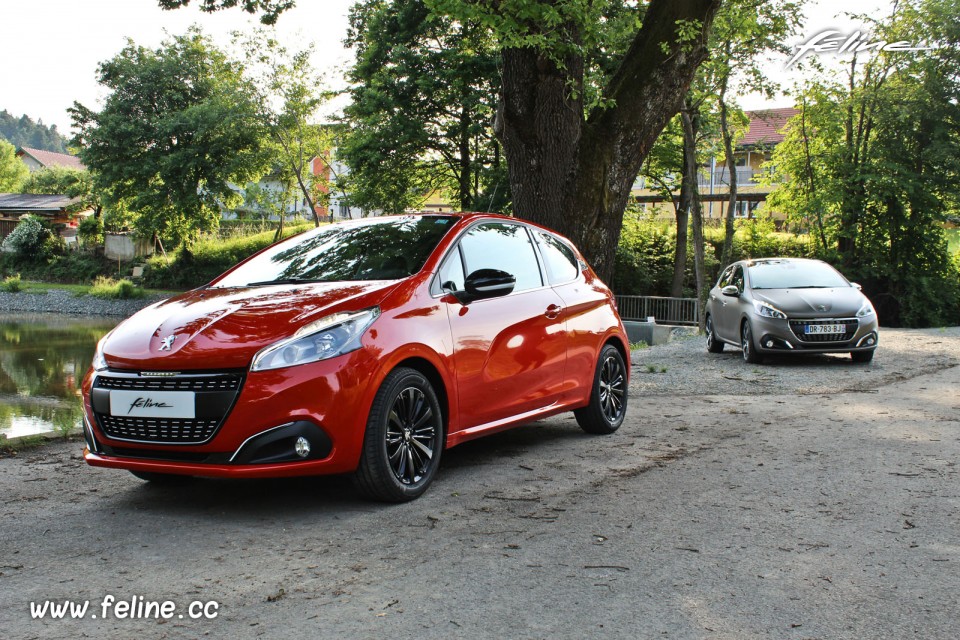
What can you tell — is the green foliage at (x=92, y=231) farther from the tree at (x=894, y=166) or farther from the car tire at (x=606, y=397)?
the car tire at (x=606, y=397)

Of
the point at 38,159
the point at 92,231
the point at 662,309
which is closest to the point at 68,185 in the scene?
the point at 92,231

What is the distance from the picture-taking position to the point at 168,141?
45.1 m

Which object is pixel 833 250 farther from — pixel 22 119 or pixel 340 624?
pixel 22 119

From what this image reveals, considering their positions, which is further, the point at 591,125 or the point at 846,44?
the point at 846,44

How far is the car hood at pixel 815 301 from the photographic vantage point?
1314cm

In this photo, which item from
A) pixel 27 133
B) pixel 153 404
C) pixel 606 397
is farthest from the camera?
pixel 27 133

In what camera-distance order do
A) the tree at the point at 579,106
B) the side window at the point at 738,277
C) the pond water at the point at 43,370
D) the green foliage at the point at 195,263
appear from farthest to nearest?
1. the green foliage at the point at 195,263
2. the side window at the point at 738,277
3. the pond water at the point at 43,370
4. the tree at the point at 579,106

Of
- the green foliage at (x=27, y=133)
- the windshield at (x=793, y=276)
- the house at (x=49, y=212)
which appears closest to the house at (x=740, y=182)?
the windshield at (x=793, y=276)

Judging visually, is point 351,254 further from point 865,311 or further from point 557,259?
point 865,311

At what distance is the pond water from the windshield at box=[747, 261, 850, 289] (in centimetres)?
982

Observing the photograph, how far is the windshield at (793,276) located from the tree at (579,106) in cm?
357

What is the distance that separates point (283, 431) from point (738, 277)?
11.5 metres

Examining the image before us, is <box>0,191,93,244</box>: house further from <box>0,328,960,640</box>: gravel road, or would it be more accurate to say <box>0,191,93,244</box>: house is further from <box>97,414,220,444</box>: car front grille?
<box>97,414,220,444</box>: car front grille

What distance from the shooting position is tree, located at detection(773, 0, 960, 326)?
2753 centimetres
